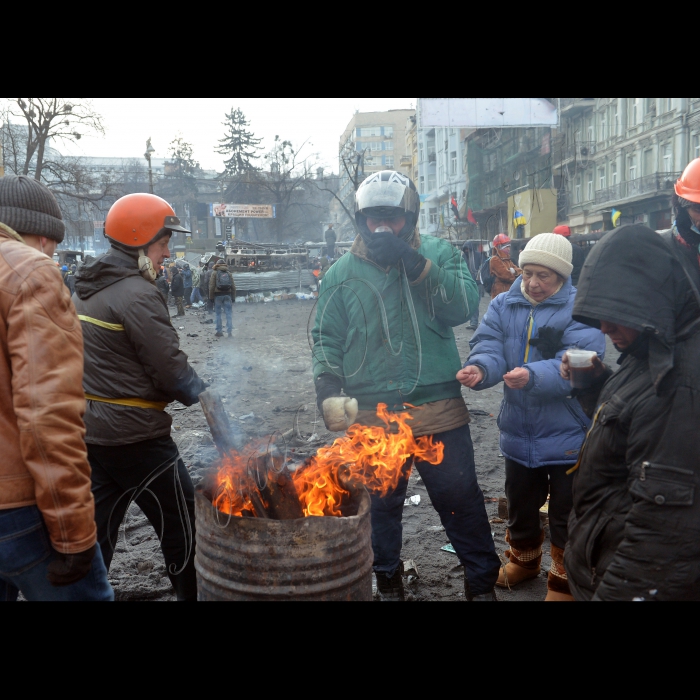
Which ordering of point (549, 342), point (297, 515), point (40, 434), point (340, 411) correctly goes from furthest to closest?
point (549, 342), point (340, 411), point (297, 515), point (40, 434)

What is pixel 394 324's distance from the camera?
319 centimetres

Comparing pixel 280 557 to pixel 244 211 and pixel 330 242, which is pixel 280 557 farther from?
pixel 244 211

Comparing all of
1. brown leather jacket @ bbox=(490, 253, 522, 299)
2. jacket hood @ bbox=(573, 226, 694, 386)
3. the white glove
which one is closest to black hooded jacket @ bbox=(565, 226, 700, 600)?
jacket hood @ bbox=(573, 226, 694, 386)

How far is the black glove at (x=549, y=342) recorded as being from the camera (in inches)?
127

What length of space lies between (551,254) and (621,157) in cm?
3164

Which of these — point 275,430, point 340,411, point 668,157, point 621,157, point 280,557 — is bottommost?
point 275,430

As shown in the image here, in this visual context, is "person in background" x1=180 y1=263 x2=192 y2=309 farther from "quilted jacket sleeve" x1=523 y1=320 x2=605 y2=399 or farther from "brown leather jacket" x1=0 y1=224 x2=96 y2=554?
"brown leather jacket" x1=0 y1=224 x2=96 y2=554

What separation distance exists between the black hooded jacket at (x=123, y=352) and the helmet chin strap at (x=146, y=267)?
7 cm

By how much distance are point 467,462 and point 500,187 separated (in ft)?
130

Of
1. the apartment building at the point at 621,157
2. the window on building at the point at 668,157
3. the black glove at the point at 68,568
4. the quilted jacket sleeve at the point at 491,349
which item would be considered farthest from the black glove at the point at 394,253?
the window on building at the point at 668,157

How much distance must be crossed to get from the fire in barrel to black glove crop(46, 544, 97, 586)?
0.53m

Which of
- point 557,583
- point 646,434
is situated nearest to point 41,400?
point 646,434

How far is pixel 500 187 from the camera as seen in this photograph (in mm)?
39688

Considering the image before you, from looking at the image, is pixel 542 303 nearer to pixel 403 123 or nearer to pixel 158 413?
pixel 158 413
